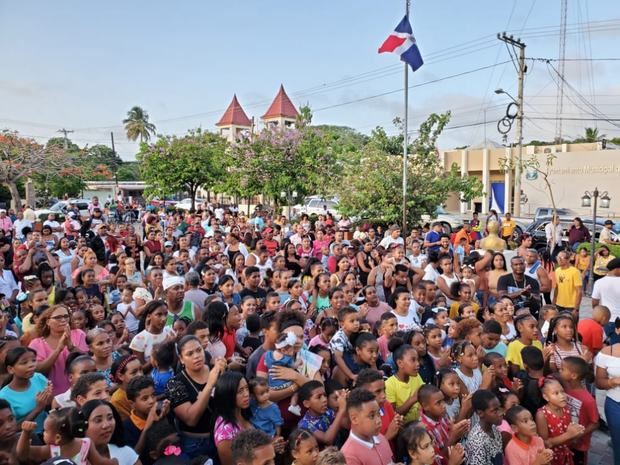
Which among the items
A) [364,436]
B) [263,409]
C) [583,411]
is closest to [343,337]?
[263,409]

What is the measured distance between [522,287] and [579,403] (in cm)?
312

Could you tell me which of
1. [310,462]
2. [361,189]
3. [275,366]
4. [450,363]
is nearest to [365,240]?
[361,189]

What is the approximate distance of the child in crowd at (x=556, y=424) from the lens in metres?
3.83

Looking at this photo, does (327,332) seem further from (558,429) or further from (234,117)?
(234,117)

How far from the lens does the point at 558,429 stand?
12.8 feet

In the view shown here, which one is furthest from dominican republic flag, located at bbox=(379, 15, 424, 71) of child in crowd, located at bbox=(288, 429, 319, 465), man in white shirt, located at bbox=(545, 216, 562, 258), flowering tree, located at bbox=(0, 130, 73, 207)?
flowering tree, located at bbox=(0, 130, 73, 207)

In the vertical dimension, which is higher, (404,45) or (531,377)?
(404,45)

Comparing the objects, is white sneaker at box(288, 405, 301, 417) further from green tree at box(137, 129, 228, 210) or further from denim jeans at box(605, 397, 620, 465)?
green tree at box(137, 129, 228, 210)

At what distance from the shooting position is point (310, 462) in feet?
9.59

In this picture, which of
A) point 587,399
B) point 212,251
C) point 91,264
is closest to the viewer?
point 587,399

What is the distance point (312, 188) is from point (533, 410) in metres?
18.9

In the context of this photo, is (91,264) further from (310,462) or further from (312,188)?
(312,188)

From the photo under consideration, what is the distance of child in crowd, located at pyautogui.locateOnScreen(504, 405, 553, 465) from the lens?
11.4ft

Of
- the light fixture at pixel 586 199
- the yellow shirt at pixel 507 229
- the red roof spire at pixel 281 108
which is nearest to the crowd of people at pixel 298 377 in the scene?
the yellow shirt at pixel 507 229
